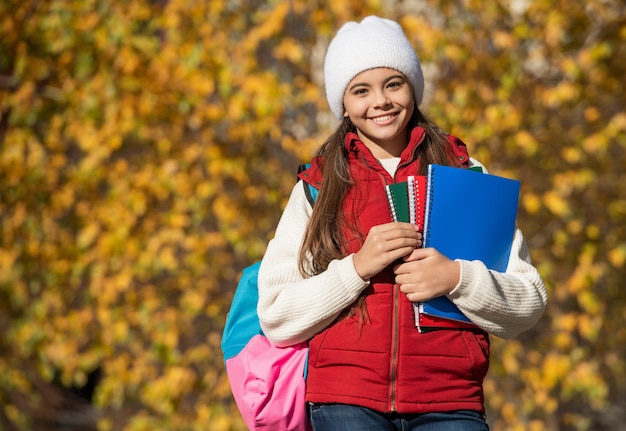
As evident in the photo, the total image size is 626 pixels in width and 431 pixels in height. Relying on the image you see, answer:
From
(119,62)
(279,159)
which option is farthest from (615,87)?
(119,62)

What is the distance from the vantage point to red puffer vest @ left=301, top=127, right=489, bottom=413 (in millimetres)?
2258

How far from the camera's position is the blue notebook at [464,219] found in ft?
7.64

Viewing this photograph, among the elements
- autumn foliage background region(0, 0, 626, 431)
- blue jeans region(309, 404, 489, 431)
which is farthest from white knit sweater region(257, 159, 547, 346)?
autumn foliage background region(0, 0, 626, 431)

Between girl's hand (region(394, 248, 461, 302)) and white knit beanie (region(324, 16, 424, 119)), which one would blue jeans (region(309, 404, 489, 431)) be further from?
white knit beanie (region(324, 16, 424, 119))

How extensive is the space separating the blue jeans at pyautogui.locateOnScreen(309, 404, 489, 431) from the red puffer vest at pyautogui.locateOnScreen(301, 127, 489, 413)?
0.02m

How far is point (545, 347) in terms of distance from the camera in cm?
541

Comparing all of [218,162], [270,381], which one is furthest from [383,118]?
[218,162]

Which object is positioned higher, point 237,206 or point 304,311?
point 237,206

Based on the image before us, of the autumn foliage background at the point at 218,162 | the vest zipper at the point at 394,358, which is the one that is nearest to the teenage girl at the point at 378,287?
the vest zipper at the point at 394,358

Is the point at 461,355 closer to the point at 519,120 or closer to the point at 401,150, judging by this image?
the point at 401,150

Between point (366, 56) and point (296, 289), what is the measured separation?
69 cm

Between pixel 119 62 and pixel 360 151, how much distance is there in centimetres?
326

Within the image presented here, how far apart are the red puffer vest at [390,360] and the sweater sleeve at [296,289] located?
0.05m

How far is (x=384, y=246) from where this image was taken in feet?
7.41
